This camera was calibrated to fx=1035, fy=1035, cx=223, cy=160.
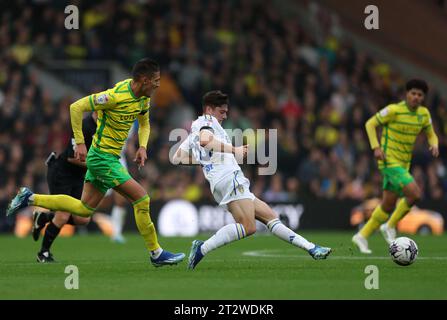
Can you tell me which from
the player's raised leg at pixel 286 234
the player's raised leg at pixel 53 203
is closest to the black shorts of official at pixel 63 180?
the player's raised leg at pixel 53 203

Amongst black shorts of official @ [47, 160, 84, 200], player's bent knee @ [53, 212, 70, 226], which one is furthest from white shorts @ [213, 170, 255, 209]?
black shorts of official @ [47, 160, 84, 200]

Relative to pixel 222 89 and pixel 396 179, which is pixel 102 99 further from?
pixel 222 89

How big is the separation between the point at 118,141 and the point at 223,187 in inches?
50.5

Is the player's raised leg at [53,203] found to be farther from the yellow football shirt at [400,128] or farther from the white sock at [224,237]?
the yellow football shirt at [400,128]

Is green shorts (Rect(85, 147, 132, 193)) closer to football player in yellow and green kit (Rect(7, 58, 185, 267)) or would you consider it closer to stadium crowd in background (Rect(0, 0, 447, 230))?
football player in yellow and green kit (Rect(7, 58, 185, 267))

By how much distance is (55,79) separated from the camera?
25266 millimetres

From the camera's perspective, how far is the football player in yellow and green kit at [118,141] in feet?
37.0

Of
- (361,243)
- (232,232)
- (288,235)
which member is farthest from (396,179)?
(232,232)

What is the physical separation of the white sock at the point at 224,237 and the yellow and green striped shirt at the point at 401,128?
4160 mm

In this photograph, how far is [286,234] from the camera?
1148 cm

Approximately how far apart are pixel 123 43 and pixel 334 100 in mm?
5541

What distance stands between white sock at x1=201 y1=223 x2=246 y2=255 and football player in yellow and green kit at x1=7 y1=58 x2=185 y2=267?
0.51 m

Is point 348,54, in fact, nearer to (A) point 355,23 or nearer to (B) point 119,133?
(A) point 355,23

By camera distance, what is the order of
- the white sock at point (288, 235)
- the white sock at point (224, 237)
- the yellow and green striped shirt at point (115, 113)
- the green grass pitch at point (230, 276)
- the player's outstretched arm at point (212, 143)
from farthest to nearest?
the white sock at point (288, 235)
the yellow and green striped shirt at point (115, 113)
the white sock at point (224, 237)
the player's outstretched arm at point (212, 143)
the green grass pitch at point (230, 276)
